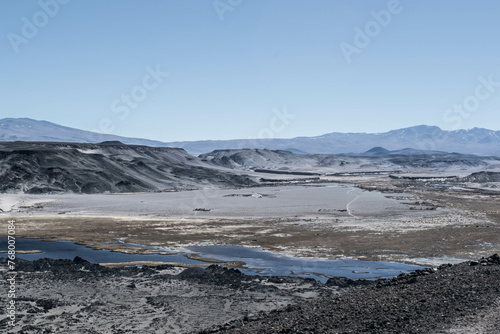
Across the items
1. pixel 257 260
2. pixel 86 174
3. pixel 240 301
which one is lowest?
pixel 240 301

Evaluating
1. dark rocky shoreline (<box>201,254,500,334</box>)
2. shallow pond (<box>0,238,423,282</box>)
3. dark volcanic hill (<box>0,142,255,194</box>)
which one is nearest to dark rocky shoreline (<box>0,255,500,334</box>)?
dark rocky shoreline (<box>201,254,500,334</box>)

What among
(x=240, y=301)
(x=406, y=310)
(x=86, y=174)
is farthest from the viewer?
(x=86, y=174)

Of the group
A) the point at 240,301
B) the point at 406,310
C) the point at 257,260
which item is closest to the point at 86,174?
the point at 257,260

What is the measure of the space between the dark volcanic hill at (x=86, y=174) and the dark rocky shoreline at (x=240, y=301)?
62589 millimetres

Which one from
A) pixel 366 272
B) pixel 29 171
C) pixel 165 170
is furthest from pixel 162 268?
pixel 165 170

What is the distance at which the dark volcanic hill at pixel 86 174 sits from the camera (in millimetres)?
87312

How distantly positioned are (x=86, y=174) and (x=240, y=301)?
7948cm

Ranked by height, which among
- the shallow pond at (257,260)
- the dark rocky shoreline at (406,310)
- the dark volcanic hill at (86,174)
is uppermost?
the dark volcanic hill at (86,174)

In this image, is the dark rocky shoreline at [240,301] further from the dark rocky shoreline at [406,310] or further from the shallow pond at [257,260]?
the shallow pond at [257,260]

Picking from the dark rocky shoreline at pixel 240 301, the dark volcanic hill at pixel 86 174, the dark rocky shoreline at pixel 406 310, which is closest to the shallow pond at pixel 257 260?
the dark rocky shoreline at pixel 240 301

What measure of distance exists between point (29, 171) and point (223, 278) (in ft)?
254

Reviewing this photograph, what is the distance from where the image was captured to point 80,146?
122 metres

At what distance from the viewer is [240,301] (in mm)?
21766

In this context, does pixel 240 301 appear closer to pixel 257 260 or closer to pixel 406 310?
pixel 406 310
